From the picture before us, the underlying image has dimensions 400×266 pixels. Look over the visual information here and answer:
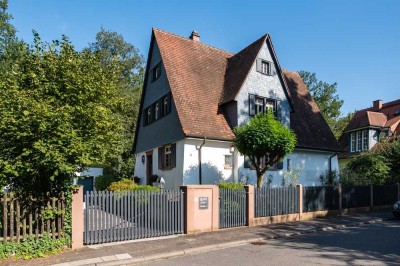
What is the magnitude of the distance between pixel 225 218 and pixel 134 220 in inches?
144

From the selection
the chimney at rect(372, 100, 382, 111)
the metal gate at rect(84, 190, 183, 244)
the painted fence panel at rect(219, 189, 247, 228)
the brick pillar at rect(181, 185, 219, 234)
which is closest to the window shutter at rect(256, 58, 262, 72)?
the painted fence panel at rect(219, 189, 247, 228)

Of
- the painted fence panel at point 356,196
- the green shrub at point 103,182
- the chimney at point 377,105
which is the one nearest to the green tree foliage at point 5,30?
the green shrub at point 103,182

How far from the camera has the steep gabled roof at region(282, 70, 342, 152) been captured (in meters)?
21.8

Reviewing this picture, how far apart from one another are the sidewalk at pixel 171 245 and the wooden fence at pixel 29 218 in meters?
0.71

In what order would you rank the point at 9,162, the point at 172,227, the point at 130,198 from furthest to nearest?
the point at 172,227
the point at 130,198
the point at 9,162

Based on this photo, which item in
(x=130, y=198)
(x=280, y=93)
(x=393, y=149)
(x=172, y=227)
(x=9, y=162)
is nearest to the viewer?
(x=9, y=162)

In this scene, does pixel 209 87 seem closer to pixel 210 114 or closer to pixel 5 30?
pixel 210 114

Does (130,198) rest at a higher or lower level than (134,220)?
higher

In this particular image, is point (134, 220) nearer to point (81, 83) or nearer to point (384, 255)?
point (81, 83)

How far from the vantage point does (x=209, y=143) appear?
58.8 ft

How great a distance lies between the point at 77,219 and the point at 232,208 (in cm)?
591

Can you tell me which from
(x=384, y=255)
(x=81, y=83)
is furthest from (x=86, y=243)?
(x=384, y=255)

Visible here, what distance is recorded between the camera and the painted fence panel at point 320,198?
16.1 meters

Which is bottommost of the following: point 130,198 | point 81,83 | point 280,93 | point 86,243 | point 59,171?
point 86,243
